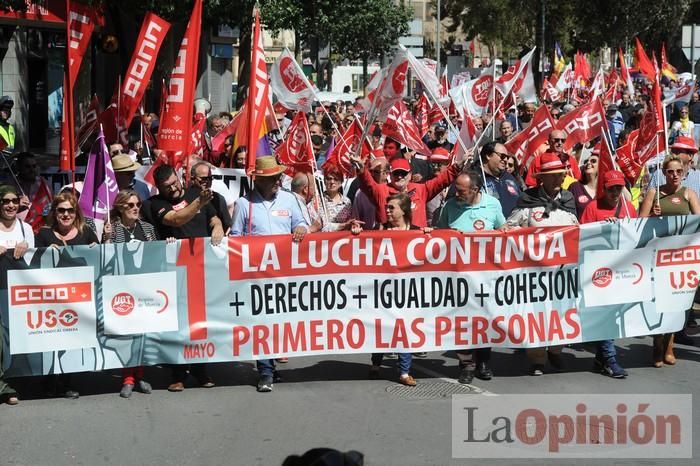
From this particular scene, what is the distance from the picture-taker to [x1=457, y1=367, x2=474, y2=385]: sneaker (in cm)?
873

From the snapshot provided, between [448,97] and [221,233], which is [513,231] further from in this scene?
[448,97]

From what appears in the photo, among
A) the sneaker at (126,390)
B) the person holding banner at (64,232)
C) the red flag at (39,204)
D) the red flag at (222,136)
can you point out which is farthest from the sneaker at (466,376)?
the red flag at (222,136)

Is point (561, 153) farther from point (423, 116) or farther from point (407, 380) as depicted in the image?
point (423, 116)

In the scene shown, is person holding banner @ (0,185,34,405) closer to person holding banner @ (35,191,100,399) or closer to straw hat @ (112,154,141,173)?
person holding banner @ (35,191,100,399)

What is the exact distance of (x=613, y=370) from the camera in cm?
890

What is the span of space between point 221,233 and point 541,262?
97.1 inches

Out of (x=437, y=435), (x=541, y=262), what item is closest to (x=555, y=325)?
(x=541, y=262)

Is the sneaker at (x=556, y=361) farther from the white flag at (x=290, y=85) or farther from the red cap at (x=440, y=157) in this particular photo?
the white flag at (x=290, y=85)

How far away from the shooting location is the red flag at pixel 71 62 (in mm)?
9789

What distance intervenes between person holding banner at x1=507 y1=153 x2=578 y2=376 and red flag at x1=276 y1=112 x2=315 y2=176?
350 centimetres

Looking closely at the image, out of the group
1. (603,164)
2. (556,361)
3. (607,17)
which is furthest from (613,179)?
(607,17)

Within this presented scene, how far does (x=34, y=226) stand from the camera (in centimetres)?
1041

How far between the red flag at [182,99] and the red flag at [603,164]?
3.49m

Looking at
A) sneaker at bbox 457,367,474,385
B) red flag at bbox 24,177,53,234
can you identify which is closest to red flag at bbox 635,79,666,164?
sneaker at bbox 457,367,474,385
